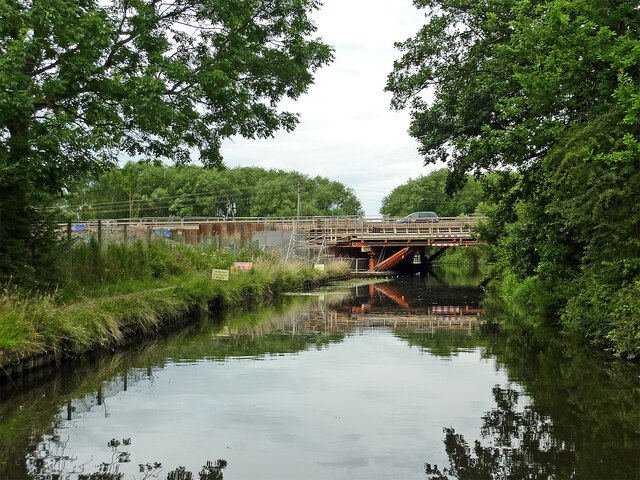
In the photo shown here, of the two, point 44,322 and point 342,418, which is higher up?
point 44,322

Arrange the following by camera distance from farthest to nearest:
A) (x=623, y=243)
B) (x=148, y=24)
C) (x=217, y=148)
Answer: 1. (x=217, y=148)
2. (x=148, y=24)
3. (x=623, y=243)

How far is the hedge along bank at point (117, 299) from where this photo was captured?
10.3 meters

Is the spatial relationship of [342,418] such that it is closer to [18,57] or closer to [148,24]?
[18,57]

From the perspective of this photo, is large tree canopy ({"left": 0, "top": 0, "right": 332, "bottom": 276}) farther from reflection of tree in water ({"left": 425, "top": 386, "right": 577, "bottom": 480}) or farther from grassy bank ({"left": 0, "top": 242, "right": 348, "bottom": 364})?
reflection of tree in water ({"left": 425, "top": 386, "right": 577, "bottom": 480})

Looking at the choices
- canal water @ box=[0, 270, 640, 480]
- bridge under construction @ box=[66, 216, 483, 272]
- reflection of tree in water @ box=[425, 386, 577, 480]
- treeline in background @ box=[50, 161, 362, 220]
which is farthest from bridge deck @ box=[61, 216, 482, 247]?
reflection of tree in water @ box=[425, 386, 577, 480]

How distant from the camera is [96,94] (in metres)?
14.5

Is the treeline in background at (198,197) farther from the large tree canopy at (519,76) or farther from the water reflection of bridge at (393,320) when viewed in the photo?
the large tree canopy at (519,76)

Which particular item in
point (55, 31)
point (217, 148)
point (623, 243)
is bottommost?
point (623, 243)

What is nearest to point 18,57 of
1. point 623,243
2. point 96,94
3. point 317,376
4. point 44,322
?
point 96,94

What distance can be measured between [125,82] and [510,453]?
11221 millimetres

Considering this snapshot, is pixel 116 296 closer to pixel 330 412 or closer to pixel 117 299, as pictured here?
pixel 117 299

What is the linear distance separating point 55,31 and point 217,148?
699cm

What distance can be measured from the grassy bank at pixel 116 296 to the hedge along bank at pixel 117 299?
0.01 m

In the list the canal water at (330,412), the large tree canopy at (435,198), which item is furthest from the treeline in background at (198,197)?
the canal water at (330,412)
